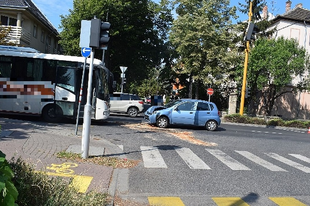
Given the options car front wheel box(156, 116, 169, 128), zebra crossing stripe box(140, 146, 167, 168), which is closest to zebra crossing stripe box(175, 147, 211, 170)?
zebra crossing stripe box(140, 146, 167, 168)

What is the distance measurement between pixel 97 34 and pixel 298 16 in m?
34.6

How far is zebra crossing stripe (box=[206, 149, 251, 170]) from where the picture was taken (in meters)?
7.96

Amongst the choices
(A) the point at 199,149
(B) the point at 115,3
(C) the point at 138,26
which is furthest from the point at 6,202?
(C) the point at 138,26

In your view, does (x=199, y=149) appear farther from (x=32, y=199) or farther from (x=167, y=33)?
(x=167, y=33)

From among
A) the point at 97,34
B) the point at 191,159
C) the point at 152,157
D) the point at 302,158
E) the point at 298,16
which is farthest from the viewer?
the point at 298,16

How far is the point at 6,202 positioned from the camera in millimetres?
2186

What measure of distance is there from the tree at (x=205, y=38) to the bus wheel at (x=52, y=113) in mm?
17908

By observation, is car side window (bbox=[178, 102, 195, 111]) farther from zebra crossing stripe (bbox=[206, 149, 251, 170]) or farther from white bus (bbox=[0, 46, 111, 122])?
zebra crossing stripe (bbox=[206, 149, 251, 170])

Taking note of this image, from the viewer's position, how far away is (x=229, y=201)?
529 centimetres

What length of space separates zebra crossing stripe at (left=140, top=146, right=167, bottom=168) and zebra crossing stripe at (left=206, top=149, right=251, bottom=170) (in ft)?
5.83

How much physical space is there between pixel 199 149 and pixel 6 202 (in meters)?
8.53

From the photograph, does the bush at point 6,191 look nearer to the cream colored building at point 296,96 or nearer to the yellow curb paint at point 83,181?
the yellow curb paint at point 83,181

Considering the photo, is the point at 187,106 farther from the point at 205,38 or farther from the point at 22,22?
the point at 22,22

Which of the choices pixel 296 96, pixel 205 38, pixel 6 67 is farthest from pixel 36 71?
pixel 296 96
